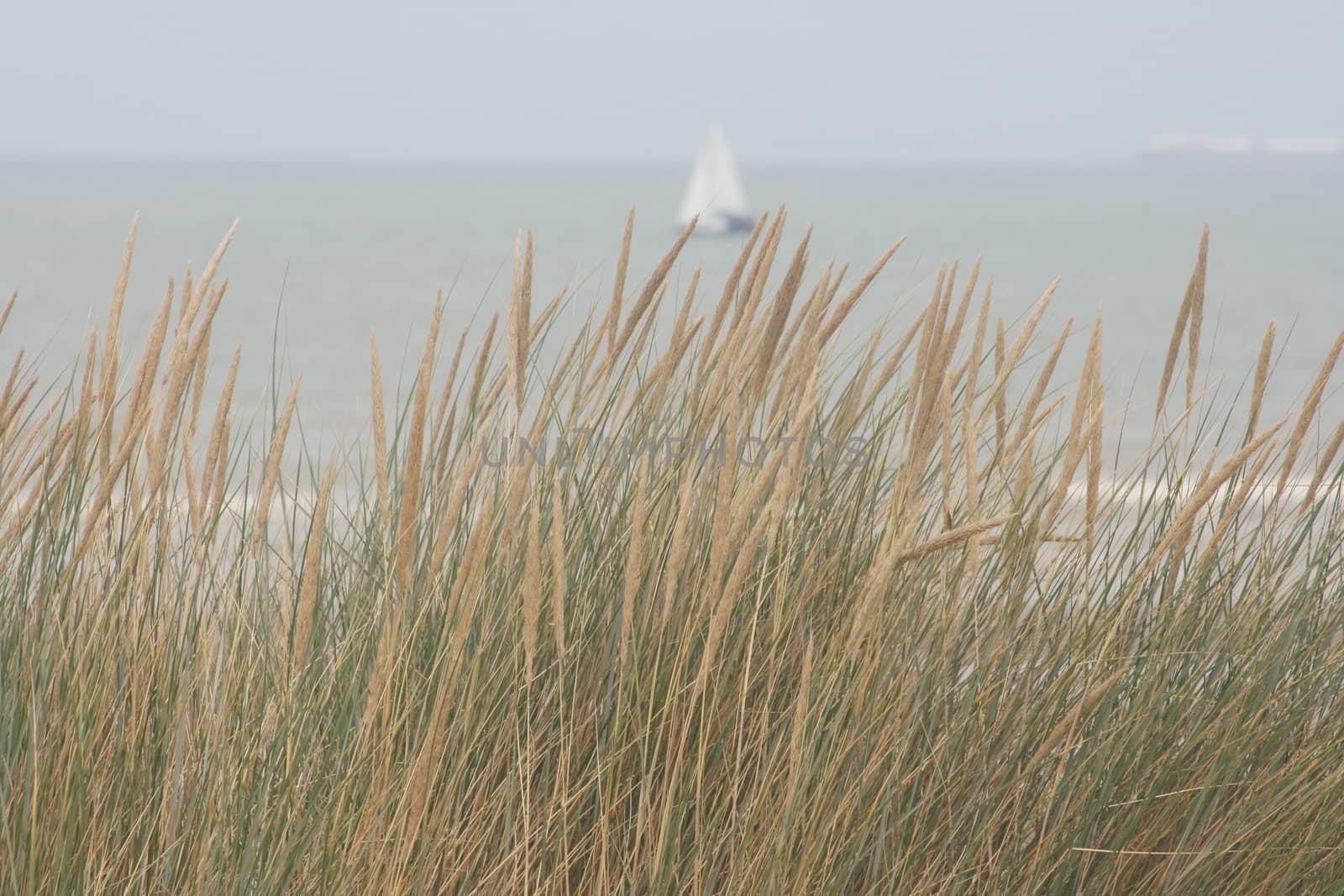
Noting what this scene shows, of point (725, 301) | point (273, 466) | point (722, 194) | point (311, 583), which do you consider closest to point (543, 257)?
point (722, 194)

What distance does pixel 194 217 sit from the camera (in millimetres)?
51719

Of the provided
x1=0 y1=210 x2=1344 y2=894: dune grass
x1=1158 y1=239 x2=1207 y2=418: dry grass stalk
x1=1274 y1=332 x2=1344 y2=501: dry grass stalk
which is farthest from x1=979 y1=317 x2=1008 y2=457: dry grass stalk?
x1=1274 y1=332 x2=1344 y2=501: dry grass stalk

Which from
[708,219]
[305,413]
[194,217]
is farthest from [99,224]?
[305,413]

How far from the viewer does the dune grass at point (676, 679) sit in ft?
3.38

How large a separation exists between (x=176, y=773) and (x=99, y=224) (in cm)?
4940

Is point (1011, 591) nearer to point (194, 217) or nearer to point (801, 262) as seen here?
point (801, 262)

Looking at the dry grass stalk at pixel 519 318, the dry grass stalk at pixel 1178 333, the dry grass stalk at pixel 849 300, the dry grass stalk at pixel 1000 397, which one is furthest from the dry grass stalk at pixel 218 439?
the dry grass stalk at pixel 1178 333

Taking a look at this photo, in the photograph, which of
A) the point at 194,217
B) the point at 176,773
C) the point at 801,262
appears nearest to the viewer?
the point at 176,773

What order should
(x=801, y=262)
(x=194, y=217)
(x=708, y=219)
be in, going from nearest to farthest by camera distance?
(x=801, y=262) < (x=708, y=219) < (x=194, y=217)

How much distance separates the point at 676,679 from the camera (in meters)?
1.06

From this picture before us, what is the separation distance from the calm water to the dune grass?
0.57 ft

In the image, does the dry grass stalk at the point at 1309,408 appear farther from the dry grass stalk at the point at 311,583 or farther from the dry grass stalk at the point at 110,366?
the dry grass stalk at the point at 110,366

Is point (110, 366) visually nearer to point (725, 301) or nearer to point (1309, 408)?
point (725, 301)

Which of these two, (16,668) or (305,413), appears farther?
(305,413)
